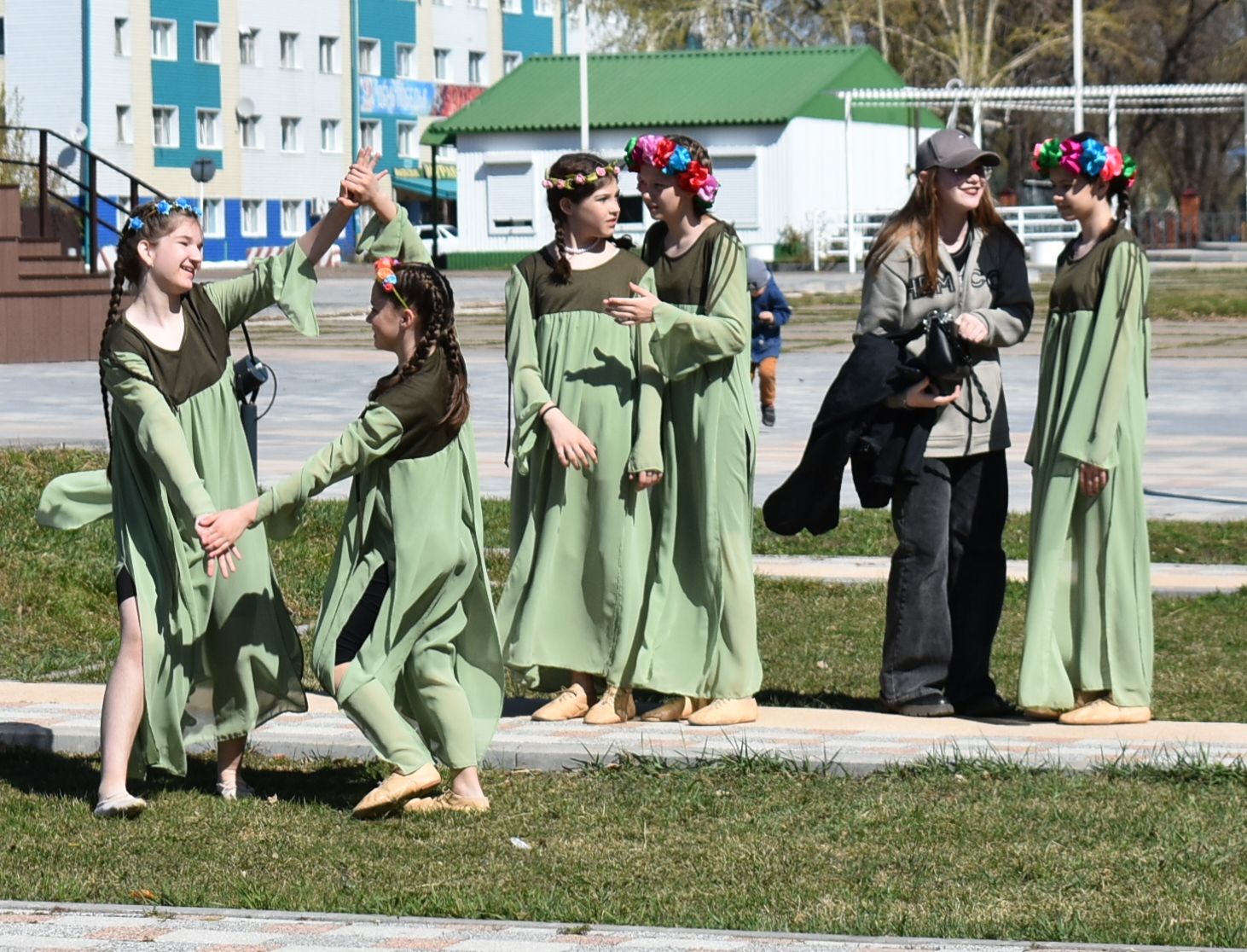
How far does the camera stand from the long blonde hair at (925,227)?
23.9 ft

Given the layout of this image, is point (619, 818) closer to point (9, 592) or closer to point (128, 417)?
point (128, 417)

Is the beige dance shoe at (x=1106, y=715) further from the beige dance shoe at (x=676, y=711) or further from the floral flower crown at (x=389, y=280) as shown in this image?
the floral flower crown at (x=389, y=280)

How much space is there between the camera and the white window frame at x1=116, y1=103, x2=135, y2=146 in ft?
232

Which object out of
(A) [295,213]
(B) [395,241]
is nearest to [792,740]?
(B) [395,241]

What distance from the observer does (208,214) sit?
72750 millimetres

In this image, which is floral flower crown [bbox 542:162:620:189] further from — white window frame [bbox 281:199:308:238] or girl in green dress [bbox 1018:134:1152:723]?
white window frame [bbox 281:199:308:238]

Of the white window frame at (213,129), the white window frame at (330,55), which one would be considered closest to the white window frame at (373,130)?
the white window frame at (330,55)

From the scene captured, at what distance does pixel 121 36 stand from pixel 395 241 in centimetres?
6763

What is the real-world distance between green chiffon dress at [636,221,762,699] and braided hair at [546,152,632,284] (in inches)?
11.4

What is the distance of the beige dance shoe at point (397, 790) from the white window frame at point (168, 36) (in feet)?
226

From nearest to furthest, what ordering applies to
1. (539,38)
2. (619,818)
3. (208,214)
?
(619,818), (208,214), (539,38)

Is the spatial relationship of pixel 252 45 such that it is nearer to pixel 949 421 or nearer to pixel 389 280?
pixel 949 421

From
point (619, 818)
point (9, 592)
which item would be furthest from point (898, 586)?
point (9, 592)

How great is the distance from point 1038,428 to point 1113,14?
6217 centimetres
